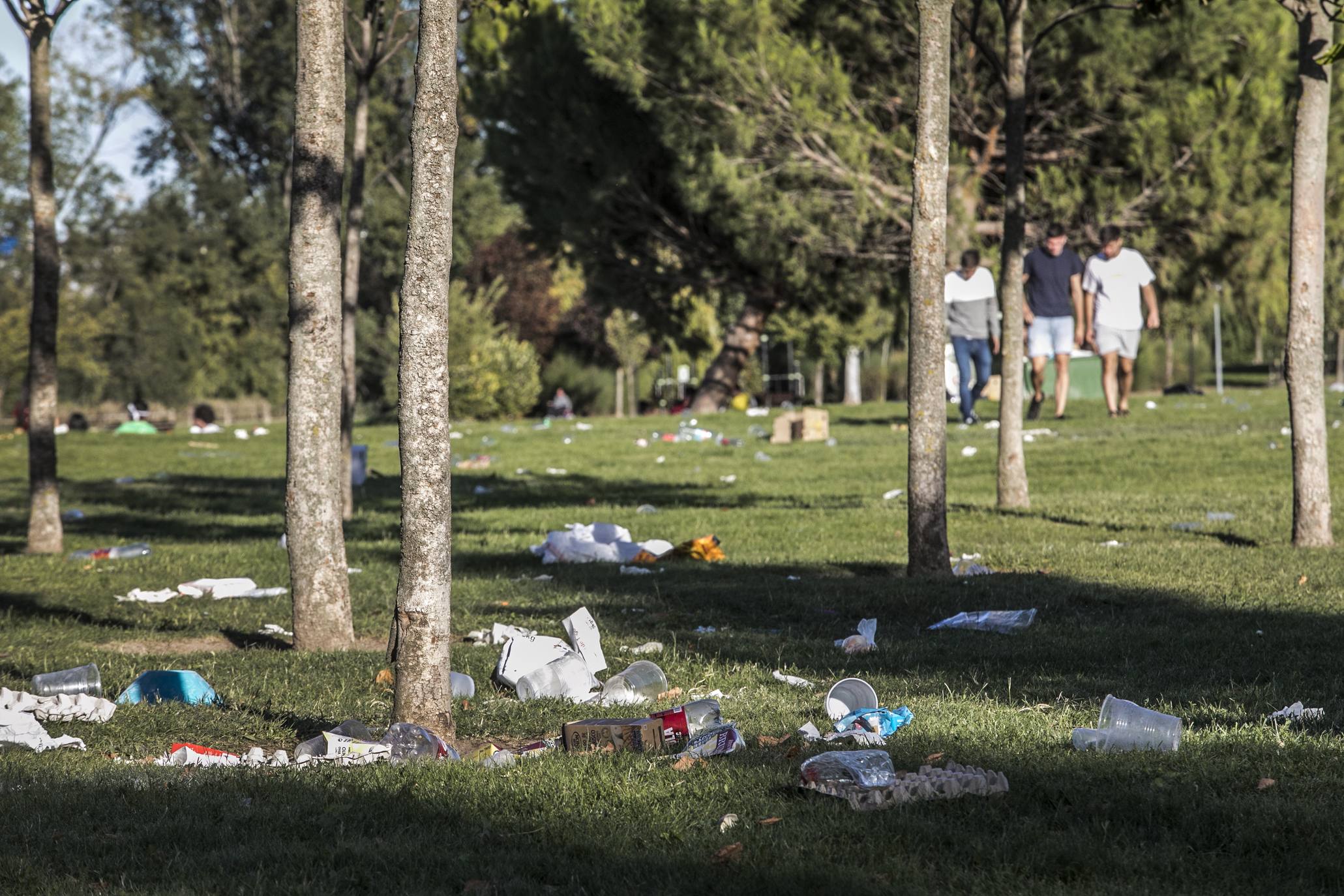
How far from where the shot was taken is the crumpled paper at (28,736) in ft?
17.5

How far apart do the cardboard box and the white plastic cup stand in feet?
2.53

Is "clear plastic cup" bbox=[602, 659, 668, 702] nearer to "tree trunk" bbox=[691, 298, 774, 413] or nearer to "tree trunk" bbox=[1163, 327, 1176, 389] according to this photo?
"tree trunk" bbox=[691, 298, 774, 413]

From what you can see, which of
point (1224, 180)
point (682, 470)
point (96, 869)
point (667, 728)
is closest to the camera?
point (96, 869)

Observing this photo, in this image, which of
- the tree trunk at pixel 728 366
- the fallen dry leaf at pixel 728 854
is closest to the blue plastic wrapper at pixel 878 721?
the fallen dry leaf at pixel 728 854

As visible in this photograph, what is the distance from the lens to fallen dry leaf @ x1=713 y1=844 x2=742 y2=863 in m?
3.76

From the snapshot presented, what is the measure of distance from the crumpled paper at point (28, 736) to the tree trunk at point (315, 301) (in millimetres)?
1774

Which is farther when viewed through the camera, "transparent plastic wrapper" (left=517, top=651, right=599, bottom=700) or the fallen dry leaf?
"transparent plastic wrapper" (left=517, top=651, right=599, bottom=700)

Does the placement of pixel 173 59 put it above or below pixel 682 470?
above

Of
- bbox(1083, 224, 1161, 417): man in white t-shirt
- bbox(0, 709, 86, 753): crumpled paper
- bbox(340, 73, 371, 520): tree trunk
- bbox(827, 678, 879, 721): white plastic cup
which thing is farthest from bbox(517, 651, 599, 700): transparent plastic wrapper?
bbox(1083, 224, 1161, 417): man in white t-shirt

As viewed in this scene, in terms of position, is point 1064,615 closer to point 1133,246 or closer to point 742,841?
point 742,841

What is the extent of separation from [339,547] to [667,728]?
284 cm

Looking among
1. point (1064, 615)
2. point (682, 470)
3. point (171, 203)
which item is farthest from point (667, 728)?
point (171, 203)

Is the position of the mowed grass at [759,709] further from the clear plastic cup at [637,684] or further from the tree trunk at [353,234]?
the tree trunk at [353,234]

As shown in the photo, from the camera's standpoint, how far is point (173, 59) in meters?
56.6
